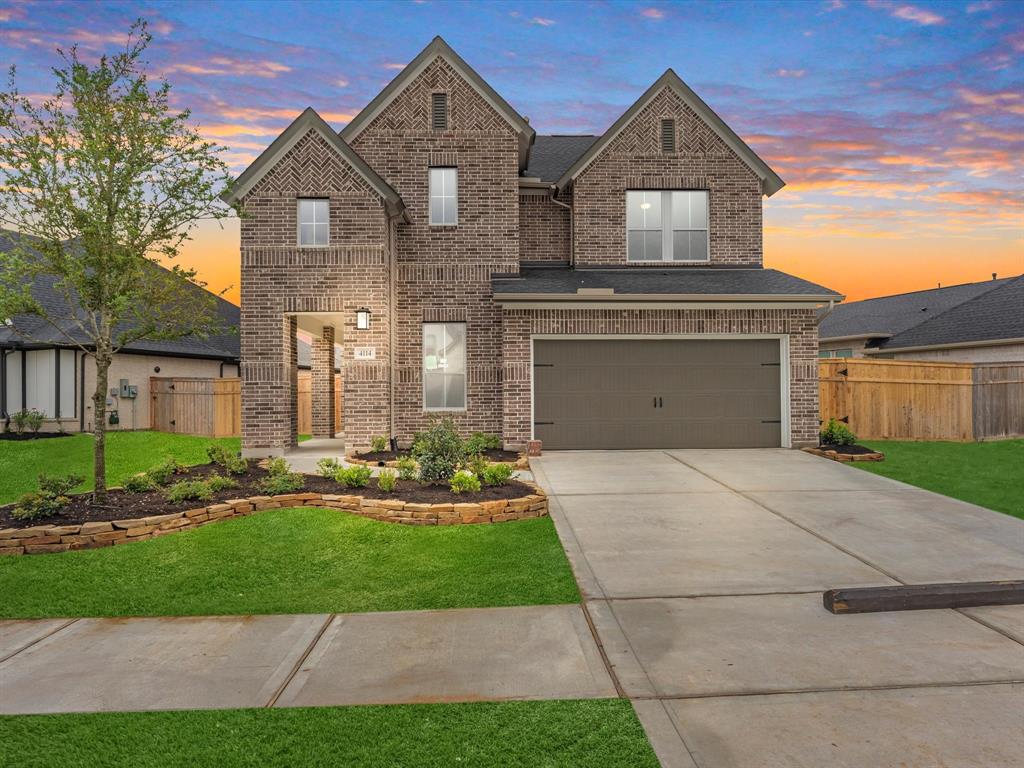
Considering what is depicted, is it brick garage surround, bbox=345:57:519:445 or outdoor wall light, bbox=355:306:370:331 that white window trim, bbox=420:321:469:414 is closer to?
brick garage surround, bbox=345:57:519:445

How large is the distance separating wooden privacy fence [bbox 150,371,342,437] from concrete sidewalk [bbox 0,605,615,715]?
50.8 feet

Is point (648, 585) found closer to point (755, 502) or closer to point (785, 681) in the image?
point (785, 681)

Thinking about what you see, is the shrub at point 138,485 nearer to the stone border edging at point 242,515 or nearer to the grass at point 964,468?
the stone border edging at point 242,515

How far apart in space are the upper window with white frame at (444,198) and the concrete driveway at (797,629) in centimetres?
858

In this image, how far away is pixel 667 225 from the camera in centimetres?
1617

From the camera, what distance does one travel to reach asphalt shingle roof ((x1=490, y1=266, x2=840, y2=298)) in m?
13.8

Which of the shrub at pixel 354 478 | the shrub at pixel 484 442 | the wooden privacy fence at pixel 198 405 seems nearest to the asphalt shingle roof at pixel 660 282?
the shrub at pixel 484 442

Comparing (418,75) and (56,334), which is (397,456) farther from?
(56,334)

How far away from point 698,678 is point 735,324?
11406mm

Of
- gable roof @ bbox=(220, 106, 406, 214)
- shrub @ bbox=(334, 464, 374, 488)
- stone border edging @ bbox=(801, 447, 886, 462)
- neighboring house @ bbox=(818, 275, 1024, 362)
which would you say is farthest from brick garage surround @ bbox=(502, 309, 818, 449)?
shrub @ bbox=(334, 464, 374, 488)

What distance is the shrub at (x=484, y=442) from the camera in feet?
42.6

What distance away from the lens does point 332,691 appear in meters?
3.83

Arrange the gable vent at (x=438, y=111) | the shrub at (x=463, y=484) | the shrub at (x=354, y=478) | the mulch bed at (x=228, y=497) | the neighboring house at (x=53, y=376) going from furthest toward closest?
the neighboring house at (x=53, y=376)
the gable vent at (x=438, y=111)
the shrub at (x=354, y=478)
the shrub at (x=463, y=484)
the mulch bed at (x=228, y=497)

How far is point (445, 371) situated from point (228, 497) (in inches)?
282
